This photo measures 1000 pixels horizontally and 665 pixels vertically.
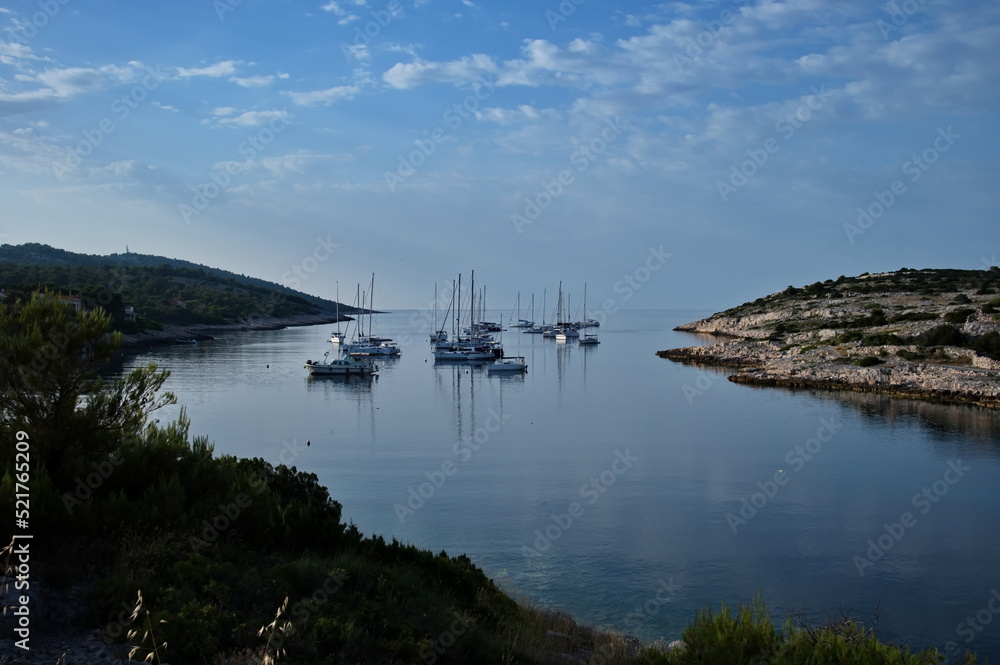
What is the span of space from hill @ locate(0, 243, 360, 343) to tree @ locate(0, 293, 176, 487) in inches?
2876

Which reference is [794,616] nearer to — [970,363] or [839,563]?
[839,563]

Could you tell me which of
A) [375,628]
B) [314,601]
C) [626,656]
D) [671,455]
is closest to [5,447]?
[314,601]

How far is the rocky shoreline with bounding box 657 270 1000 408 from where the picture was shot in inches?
1804

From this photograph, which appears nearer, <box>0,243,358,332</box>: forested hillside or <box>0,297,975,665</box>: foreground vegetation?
<box>0,297,975,665</box>: foreground vegetation

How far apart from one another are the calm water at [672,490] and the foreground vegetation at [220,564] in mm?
4295

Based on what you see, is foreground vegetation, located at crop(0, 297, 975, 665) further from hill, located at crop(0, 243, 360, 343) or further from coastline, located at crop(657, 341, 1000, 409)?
hill, located at crop(0, 243, 360, 343)

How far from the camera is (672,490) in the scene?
23.6 m

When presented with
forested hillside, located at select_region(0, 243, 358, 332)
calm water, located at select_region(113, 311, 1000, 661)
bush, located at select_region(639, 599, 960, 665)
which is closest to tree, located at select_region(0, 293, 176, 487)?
calm water, located at select_region(113, 311, 1000, 661)

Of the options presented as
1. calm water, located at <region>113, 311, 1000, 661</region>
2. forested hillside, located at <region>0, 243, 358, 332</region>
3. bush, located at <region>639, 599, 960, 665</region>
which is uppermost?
forested hillside, located at <region>0, 243, 358, 332</region>

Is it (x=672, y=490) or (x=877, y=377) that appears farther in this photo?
(x=877, y=377)

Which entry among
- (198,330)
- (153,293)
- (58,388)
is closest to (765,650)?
(58,388)

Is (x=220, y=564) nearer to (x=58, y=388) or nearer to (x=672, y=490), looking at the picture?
(x=58, y=388)

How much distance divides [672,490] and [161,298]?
127 meters

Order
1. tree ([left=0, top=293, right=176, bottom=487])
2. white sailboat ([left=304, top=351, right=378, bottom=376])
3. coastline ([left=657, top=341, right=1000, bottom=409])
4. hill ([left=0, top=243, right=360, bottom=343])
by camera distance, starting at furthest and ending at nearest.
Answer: hill ([left=0, top=243, right=360, bottom=343]) → white sailboat ([left=304, top=351, right=378, bottom=376]) → coastline ([left=657, top=341, right=1000, bottom=409]) → tree ([left=0, top=293, right=176, bottom=487])
